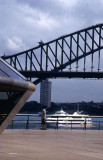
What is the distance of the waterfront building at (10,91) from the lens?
867 centimetres

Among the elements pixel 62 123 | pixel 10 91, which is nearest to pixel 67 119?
pixel 62 123

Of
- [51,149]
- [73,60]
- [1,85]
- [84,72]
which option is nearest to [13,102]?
[1,85]

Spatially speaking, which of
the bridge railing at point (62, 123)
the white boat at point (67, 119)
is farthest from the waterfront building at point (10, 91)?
the white boat at point (67, 119)

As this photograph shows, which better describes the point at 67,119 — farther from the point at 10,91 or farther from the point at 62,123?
the point at 10,91

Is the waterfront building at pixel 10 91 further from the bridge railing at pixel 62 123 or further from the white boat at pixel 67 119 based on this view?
the white boat at pixel 67 119

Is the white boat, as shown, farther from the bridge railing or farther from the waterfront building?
the waterfront building

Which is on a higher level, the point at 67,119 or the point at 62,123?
the point at 67,119

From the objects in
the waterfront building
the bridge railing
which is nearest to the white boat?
the bridge railing

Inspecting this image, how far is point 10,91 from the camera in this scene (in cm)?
923

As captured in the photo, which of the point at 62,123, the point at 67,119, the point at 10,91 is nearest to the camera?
the point at 10,91

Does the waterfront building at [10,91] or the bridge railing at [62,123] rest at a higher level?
the waterfront building at [10,91]

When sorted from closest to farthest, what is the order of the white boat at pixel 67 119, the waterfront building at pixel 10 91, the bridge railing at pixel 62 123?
the waterfront building at pixel 10 91, the bridge railing at pixel 62 123, the white boat at pixel 67 119

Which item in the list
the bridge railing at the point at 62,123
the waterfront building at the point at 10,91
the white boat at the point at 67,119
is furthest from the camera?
the white boat at the point at 67,119

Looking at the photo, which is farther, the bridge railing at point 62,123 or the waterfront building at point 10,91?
the bridge railing at point 62,123
